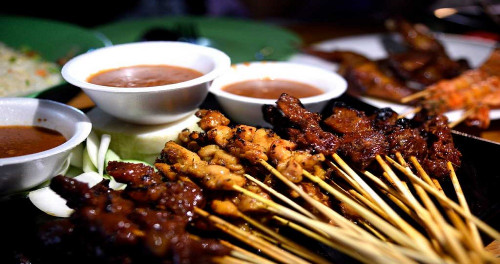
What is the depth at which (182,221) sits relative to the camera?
6.83ft

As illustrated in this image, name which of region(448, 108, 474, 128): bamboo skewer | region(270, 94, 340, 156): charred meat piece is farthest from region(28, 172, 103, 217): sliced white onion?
region(448, 108, 474, 128): bamboo skewer

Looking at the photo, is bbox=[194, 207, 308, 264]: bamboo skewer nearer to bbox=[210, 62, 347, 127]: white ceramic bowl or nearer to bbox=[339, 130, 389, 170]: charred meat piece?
bbox=[339, 130, 389, 170]: charred meat piece

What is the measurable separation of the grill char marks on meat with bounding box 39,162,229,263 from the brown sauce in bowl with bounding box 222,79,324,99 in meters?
1.33

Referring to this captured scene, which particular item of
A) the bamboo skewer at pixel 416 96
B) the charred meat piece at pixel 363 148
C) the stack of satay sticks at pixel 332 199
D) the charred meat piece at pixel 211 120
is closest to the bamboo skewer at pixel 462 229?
the stack of satay sticks at pixel 332 199

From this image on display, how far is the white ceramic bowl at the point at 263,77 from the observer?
3.10 metres

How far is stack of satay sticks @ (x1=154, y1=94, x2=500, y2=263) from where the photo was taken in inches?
71.1

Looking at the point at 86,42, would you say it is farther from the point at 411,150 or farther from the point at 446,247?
the point at 446,247

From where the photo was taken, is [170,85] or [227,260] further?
[170,85]

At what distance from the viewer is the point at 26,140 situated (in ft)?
8.32

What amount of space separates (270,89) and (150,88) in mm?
1212

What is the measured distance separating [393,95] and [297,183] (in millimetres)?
2479

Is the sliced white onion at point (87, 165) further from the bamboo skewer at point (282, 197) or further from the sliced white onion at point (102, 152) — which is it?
the bamboo skewer at point (282, 197)

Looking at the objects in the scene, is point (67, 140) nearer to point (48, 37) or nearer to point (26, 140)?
point (26, 140)

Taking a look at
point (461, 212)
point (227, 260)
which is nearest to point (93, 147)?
point (227, 260)
